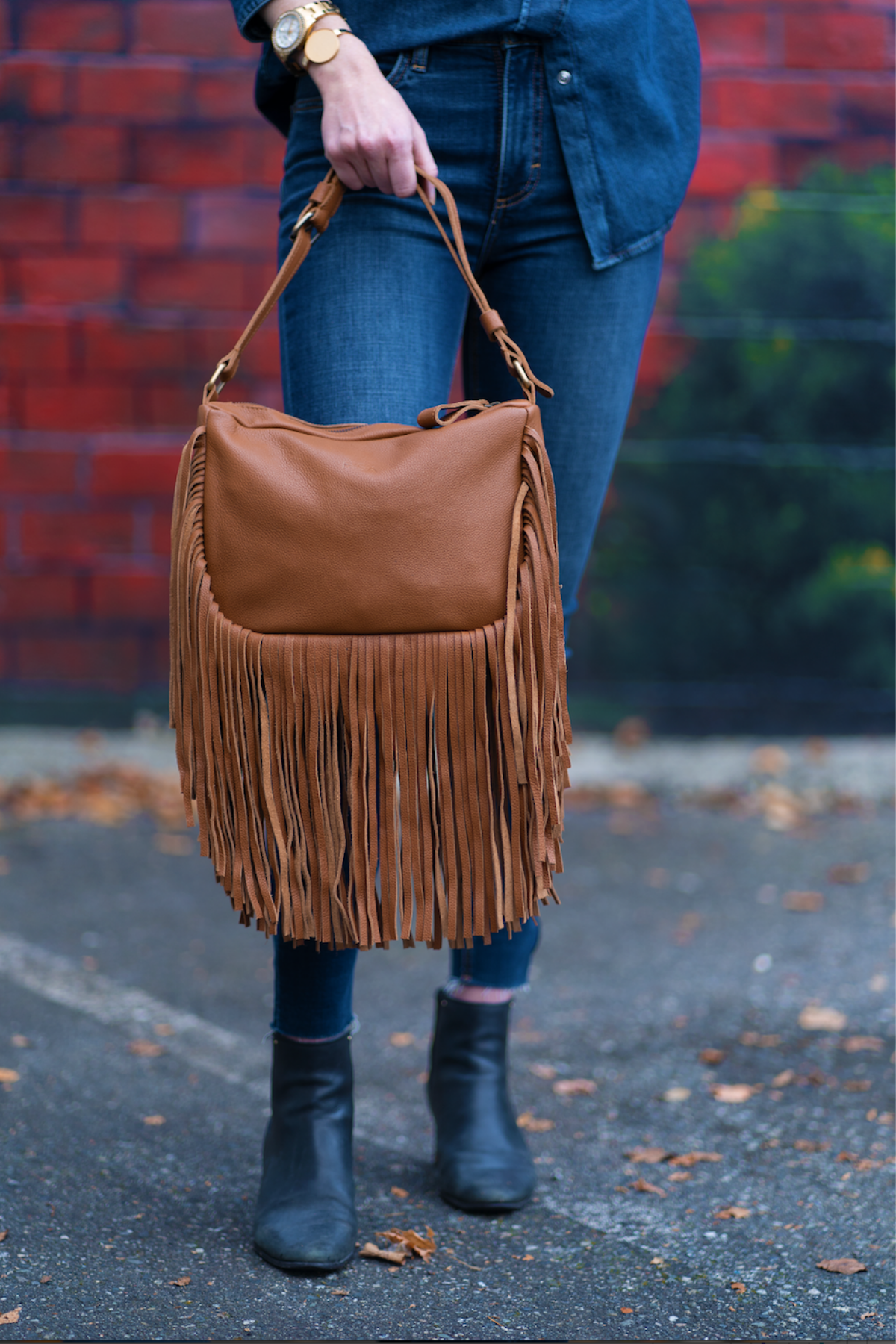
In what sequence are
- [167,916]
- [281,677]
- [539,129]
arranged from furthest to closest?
[167,916]
[539,129]
[281,677]

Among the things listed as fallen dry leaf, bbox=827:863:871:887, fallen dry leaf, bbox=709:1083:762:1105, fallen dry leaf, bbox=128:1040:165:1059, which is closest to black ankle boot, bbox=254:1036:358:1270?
fallen dry leaf, bbox=128:1040:165:1059

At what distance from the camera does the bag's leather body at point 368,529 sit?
1104 millimetres

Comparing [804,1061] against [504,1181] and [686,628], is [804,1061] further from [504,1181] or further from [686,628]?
[686,628]

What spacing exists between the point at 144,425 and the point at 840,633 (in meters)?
1.99

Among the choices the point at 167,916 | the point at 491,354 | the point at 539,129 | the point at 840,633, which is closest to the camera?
the point at 539,129

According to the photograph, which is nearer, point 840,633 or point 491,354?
point 491,354

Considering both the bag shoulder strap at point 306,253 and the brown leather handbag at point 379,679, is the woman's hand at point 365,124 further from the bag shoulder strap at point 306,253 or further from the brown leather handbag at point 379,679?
the brown leather handbag at point 379,679

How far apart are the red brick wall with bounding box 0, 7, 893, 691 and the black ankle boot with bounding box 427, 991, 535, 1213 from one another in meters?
2.07

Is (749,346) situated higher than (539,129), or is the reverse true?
(539,129)

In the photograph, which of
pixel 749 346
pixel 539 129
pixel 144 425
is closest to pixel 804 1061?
pixel 539 129

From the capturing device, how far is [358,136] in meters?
1.17

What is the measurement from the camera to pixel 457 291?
4.38 ft

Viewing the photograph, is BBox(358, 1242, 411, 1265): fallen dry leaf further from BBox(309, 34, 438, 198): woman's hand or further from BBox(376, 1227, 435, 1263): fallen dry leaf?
BBox(309, 34, 438, 198): woman's hand

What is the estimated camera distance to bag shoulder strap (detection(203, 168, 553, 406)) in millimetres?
1197
